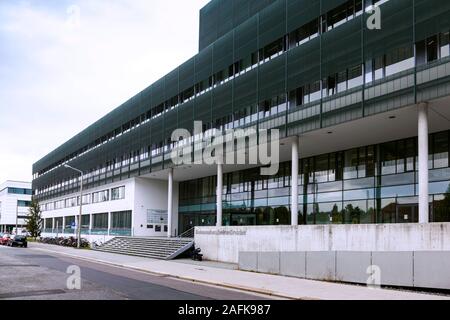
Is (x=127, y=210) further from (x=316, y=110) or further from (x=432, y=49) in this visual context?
(x=432, y=49)

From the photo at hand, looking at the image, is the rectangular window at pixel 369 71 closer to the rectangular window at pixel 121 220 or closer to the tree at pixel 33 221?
the rectangular window at pixel 121 220

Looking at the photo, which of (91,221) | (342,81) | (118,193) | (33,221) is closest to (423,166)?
(342,81)

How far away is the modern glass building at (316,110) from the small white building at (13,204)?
9580 cm

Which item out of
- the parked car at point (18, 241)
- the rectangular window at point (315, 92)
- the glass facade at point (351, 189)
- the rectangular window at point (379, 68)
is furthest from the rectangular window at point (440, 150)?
the parked car at point (18, 241)

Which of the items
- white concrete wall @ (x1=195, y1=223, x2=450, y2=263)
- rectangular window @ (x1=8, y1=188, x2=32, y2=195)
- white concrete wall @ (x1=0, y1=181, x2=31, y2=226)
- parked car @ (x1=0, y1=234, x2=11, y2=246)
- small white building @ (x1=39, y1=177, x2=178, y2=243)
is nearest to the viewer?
white concrete wall @ (x1=195, y1=223, x2=450, y2=263)

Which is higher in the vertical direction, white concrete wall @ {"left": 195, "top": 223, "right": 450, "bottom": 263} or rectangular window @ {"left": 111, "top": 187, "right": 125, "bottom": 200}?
rectangular window @ {"left": 111, "top": 187, "right": 125, "bottom": 200}

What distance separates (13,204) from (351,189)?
412 feet

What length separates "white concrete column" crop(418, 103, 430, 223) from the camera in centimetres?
2253

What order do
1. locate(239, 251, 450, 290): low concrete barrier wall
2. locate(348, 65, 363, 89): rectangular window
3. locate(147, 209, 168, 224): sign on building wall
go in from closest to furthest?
1. locate(239, 251, 450, 290): low concrete barrier wall
2. locate(348, 65, 363, 89): rectangular window
3. locate(147, 209, 168, 224): sign on building wall

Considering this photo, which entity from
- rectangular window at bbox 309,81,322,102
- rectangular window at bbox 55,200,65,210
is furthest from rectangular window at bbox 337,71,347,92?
rectangular window at bbox 55,200,65,210

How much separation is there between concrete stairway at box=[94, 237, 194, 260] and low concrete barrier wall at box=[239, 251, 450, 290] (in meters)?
12.2

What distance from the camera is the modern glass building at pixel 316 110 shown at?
2402 cm

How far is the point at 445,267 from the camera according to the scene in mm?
16922

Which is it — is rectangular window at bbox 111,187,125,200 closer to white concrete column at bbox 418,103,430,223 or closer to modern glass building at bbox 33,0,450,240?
modern glass building at bbox 33,0,450,240
